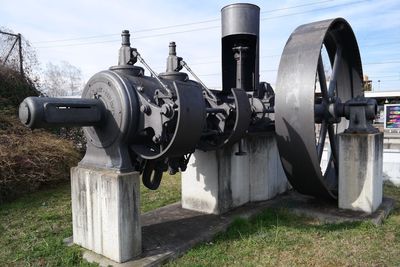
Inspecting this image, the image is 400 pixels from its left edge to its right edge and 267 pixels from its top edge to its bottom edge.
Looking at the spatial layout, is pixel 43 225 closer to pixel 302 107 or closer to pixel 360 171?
A: pixel 302 107

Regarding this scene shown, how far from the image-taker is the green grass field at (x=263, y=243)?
3543mm

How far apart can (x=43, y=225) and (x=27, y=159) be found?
7.90 feet

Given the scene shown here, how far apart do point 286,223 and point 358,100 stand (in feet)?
6.37

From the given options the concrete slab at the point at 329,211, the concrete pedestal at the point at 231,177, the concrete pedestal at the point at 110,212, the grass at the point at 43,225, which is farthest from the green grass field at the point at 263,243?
the concrete pedestal at the point at 231,177

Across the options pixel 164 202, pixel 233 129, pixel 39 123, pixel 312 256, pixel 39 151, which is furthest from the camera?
pixel 39 151

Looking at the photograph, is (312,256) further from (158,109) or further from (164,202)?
(164,202)

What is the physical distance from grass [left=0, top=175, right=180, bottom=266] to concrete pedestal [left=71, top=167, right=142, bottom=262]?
266mm

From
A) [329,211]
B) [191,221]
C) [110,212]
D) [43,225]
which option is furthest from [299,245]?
[43,225]

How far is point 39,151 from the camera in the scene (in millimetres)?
7090

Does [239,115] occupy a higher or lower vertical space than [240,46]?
lower

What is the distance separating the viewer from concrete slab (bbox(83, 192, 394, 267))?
3.58 metres

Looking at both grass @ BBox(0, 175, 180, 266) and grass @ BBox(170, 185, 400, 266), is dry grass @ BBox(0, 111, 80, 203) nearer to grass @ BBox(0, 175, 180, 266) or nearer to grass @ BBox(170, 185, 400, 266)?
grass @ BBox(0, 175, 180, 266)

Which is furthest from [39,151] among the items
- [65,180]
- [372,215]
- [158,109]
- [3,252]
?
[372,215]

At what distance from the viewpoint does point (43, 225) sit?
4785mm
